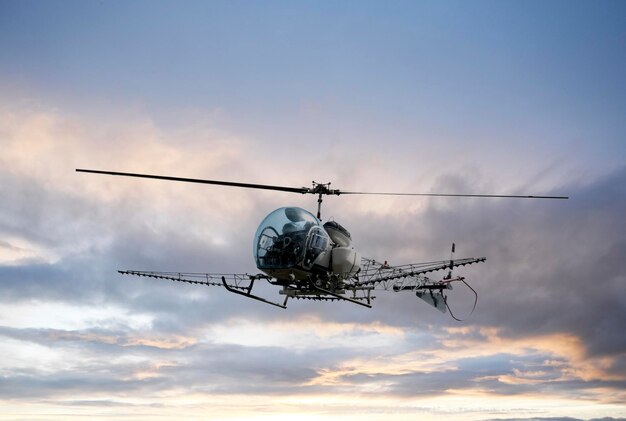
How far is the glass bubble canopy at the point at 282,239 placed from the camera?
1204 inches

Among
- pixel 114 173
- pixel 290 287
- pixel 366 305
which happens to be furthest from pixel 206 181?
pixel 366 305

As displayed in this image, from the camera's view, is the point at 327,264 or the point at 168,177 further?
the point at 327,264

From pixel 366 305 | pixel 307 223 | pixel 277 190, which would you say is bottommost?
pixel 366 305

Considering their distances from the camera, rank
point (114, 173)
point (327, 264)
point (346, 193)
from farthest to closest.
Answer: point (346, 193) < point (327, 264) < point (114, 173)

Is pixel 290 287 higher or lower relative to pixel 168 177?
A: lower

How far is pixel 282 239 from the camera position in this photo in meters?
30.7

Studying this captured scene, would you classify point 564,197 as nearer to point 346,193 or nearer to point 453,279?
point 453,279

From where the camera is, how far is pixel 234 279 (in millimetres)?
32250

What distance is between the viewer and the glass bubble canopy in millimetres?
30578

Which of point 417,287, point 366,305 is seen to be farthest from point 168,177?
point 417,287

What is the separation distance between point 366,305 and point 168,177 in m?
12.0

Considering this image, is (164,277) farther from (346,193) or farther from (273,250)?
(346,193)

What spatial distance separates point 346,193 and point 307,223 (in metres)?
4.01

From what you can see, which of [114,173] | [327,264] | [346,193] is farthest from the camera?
[346,193]
